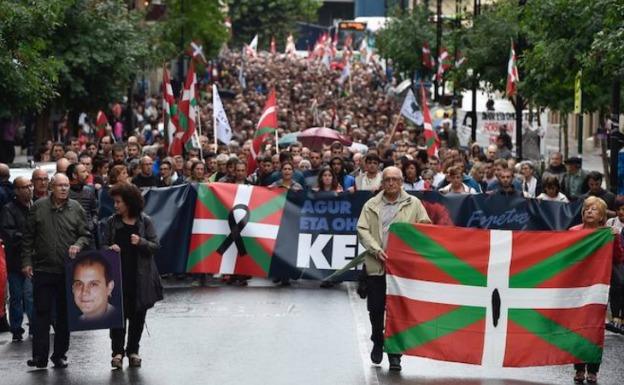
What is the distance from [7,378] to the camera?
13016 mm

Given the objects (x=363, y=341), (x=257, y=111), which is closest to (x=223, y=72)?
(x=257, y=111)

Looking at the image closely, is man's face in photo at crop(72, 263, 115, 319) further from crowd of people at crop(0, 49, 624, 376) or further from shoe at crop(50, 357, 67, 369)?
shoe at crop(50, 357, 67, 369)

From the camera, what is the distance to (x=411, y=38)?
59.6 m

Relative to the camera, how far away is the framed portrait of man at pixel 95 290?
13234mm

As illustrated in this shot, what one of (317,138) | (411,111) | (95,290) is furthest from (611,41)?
(411,111)

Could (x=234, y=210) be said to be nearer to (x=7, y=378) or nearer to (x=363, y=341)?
(x=363, y=341)

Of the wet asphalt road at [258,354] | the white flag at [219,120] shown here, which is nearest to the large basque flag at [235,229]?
the wet asphalt road at [258,354]

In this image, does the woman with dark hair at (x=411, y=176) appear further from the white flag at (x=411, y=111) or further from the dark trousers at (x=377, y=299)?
the white flag at (x=411, y=111)


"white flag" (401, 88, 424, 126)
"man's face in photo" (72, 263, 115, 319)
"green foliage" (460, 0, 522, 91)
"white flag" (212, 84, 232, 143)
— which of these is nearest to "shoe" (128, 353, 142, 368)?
"man's face in photo" (72, 263, 115, 319)

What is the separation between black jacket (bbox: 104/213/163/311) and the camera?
520 inches

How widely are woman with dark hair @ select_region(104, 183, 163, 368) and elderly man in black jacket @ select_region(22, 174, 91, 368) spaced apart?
305 mm

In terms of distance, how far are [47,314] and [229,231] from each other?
606 centimetres

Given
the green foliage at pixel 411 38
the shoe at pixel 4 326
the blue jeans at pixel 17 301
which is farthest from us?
the green foliage at pixel 411 38

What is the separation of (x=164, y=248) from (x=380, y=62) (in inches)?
3169
